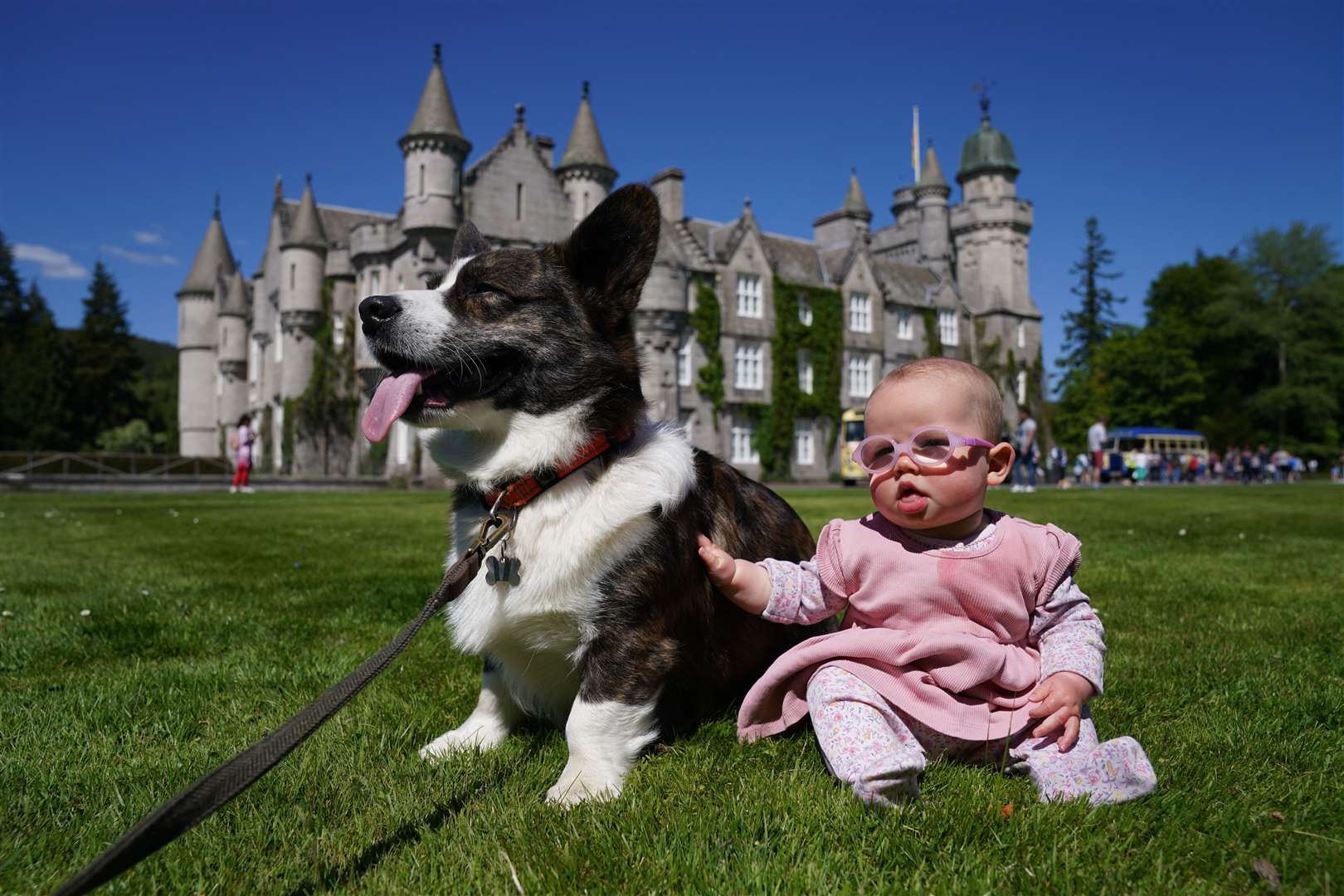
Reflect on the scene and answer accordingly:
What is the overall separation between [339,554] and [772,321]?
1500 inches

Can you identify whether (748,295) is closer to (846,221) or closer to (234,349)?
(846,221)

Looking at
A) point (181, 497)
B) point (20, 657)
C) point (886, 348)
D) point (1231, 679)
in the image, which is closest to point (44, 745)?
point (20, 657)

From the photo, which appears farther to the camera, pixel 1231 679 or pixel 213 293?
pixel 213 293

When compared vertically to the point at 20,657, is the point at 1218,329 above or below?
above

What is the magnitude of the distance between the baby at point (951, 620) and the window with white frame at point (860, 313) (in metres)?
47.0

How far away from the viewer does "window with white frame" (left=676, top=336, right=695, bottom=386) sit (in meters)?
42.4

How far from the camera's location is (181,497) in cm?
2323

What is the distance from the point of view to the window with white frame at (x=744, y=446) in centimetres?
4450

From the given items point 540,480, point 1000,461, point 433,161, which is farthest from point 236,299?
point 1000,461

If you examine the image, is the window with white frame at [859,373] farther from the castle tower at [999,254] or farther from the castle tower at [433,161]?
the castle tower at [433,161]

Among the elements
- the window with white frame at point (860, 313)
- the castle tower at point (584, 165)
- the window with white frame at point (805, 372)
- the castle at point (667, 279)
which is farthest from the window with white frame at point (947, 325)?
the castle tower at point (584, 165)

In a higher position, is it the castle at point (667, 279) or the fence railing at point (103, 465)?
the castle at point (667, 279)

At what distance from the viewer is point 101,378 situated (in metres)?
65.7

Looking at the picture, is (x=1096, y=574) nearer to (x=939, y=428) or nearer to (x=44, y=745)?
(x=939, y=428)
